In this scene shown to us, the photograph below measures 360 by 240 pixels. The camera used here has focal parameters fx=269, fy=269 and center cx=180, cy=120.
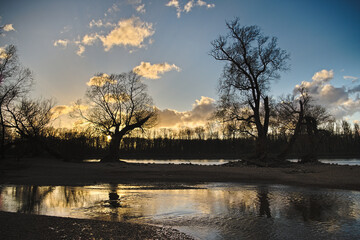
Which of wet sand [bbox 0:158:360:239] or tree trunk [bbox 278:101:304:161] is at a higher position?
tree trunk [bbox 278:101:304:161]

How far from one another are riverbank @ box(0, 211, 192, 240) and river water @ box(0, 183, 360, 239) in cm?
77

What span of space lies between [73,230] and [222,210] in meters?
4.81

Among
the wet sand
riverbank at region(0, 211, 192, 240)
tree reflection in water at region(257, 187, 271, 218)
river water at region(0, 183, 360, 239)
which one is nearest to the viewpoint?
riverbank at region(0, 211, 192, 240)

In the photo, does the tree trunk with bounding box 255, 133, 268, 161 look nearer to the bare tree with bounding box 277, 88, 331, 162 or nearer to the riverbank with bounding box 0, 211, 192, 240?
the bare tree with bounding box 277, 88, 331, 162

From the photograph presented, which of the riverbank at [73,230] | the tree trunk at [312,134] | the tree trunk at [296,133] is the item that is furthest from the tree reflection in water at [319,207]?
the tree trunk at [312,134]

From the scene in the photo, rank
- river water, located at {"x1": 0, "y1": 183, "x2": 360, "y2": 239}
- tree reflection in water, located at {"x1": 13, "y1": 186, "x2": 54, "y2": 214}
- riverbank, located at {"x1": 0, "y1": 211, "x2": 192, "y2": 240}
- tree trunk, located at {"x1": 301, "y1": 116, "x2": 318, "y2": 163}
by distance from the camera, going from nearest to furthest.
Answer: riverbank, located at {"x1": 0, "y1": 211, "x2": 192, "y2": 240} → river water, located at {"x1": 0, "y1": 183, "x2": 360, "y2": 239} → tree reflection in water, located at {"x1": 13, "y1": 186, "x2": 54, "y2": 214} → tree trunk, located at {"x1": 301, "y1": 116, "x2": 318, "y2": 163}

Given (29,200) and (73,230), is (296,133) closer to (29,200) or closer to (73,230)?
(29,200)

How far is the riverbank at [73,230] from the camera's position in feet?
Answer: 18.9

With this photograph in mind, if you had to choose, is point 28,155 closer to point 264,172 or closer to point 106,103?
point 106,103

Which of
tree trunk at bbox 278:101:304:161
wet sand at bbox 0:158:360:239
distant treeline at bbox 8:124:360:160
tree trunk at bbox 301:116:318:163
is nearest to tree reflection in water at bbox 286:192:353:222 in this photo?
wet sand at bbox 0:158:360:239

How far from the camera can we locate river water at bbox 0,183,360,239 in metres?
6.68

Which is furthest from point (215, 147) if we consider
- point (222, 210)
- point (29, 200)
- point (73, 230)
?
point (73, 230)

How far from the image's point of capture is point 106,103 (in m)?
32.0

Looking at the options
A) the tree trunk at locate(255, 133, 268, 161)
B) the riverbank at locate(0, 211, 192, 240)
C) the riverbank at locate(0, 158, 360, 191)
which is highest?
the tree trunk at locate(255, 133, 268, 161)
